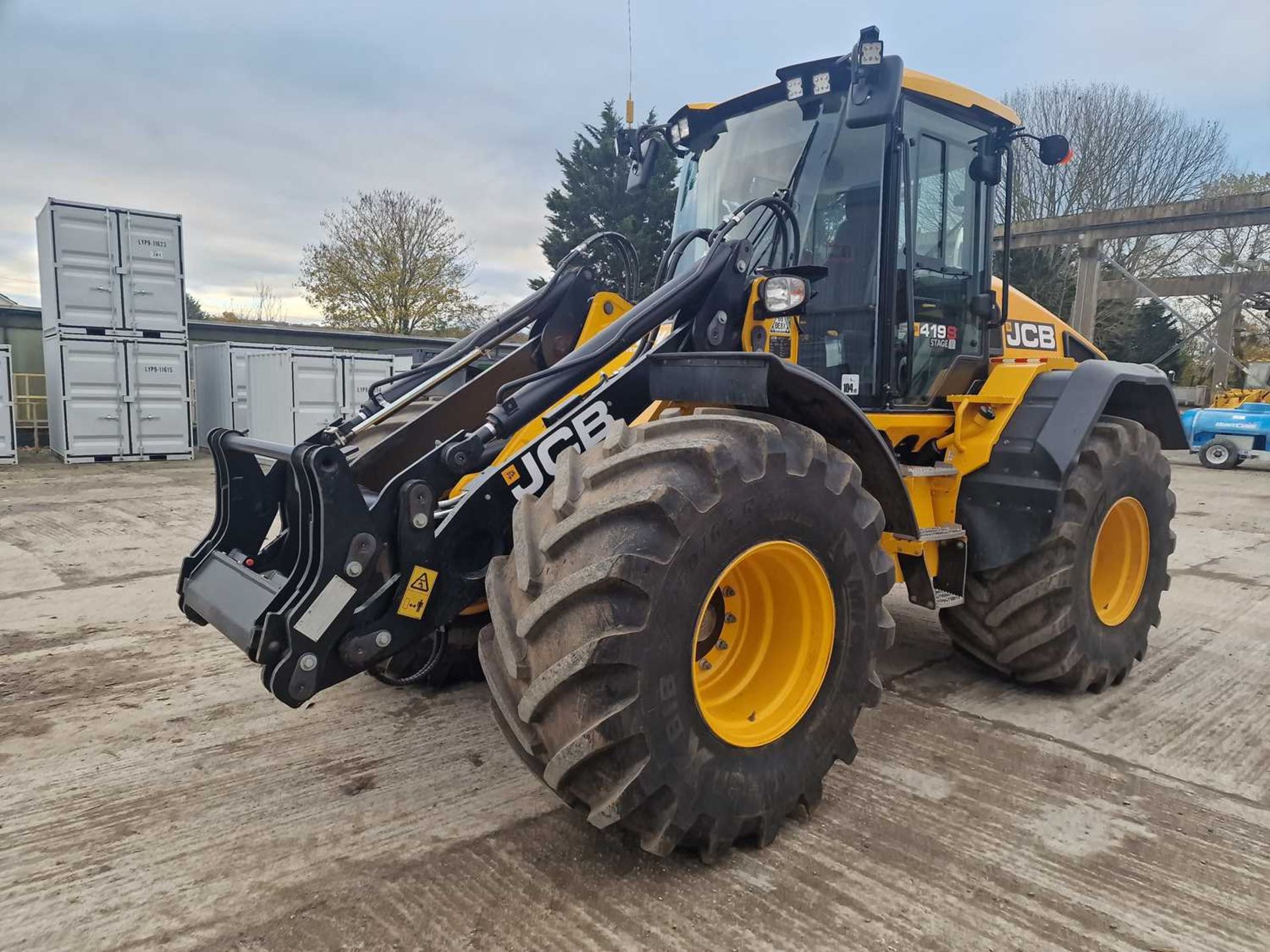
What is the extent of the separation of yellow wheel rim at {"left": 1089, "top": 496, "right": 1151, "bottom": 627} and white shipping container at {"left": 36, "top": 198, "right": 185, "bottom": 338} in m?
14.2

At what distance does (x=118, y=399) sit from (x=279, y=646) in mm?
13655

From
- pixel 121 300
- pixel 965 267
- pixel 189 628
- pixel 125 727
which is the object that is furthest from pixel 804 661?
pixel 121 300

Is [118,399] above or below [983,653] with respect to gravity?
above

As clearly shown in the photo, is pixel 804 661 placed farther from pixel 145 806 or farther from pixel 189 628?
pixel 189 628

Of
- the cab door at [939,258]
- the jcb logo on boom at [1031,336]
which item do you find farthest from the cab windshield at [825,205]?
the jcb logo on boom at [1031,336]

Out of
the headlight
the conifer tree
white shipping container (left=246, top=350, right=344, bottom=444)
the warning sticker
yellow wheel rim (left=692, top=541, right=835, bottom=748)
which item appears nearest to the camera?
the warning sticker

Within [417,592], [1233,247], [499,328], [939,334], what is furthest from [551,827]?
[1233,247]

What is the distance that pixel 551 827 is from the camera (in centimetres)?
273

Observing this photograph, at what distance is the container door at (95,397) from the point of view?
13.4 metres

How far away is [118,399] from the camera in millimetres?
13875

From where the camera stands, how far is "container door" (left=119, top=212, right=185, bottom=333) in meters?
13.6

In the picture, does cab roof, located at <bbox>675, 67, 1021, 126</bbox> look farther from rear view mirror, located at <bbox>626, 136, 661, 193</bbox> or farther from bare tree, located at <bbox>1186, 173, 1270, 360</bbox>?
bare tree, located at <bbox>1186, 173, 1270, 360</bbox>

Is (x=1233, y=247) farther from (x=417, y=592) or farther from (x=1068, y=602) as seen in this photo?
(x=417, y=592)

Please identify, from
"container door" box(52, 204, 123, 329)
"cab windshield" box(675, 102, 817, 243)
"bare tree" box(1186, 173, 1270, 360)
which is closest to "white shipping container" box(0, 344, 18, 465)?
"container door" box(52, 204, 123, 329)
